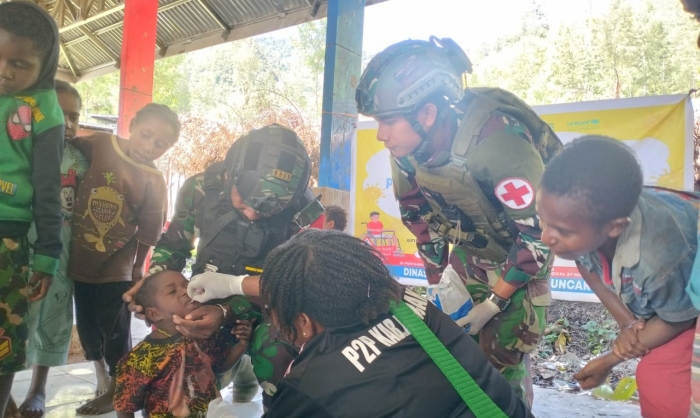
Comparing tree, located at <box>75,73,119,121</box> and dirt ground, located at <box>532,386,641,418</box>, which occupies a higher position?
tree, located at <box>75,73,119,121</box>

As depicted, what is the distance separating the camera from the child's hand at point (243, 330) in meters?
2.41

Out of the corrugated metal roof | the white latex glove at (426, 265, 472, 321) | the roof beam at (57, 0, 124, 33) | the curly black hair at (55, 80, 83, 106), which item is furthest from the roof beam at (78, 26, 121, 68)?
the white latex glove at (426, 265, 472, 321)

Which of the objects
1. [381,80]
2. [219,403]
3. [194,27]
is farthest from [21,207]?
[194,27]

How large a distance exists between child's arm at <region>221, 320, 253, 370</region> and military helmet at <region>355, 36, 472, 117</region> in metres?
1.05

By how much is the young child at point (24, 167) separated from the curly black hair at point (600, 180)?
196 cm

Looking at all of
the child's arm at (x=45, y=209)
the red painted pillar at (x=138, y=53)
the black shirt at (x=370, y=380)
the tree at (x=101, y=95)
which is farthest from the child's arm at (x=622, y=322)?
the tree at (x=101, y=95)

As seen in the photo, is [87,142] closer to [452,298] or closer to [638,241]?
[452,298]

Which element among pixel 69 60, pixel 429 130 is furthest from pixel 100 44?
pixel 429 130

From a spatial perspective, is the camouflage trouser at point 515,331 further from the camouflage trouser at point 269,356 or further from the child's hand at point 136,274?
the child's hand at point 136,274

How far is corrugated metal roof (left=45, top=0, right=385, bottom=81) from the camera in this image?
562 cm

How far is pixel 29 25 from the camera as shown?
229 centimetres

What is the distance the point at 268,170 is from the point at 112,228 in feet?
3.57

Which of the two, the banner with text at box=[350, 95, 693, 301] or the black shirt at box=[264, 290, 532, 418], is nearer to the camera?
the black shirt at box=[264, 290, 532, 418]

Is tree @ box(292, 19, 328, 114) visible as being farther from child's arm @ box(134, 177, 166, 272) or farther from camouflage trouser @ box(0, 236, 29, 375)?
camouflage trouser @ box(0, 236, 29, 375)
